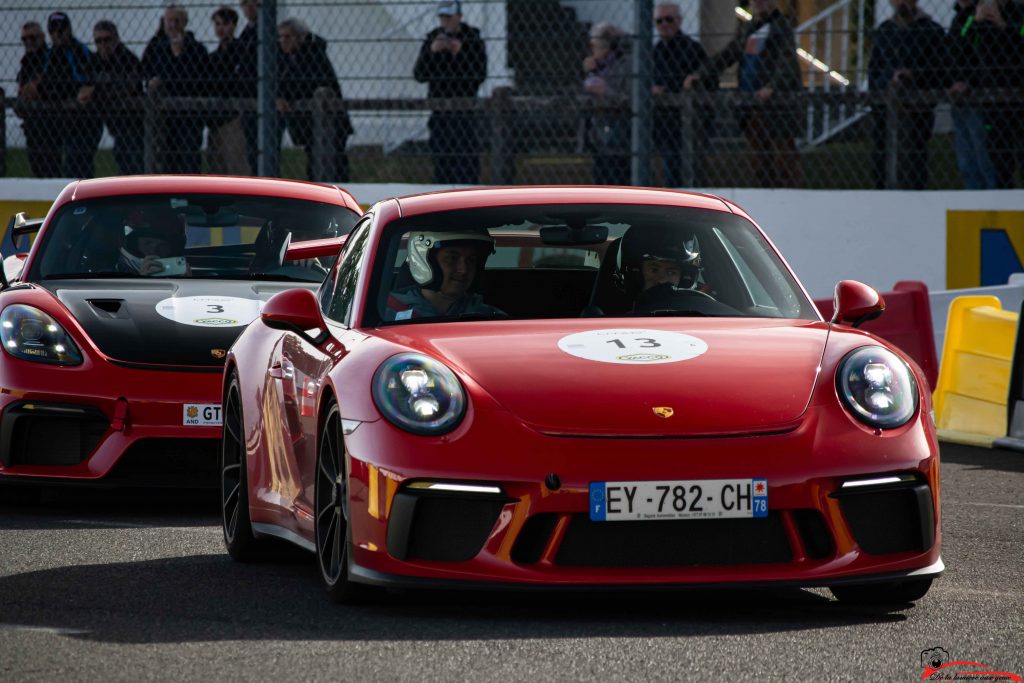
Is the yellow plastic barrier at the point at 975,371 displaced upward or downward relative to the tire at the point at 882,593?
downward

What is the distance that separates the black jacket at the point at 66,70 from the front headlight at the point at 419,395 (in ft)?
34.9

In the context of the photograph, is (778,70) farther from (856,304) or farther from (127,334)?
(856,304)

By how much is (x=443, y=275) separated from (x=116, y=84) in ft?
31.5

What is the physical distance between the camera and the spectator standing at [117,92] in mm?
15234

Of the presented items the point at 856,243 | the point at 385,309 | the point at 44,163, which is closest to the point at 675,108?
the point at 856,243

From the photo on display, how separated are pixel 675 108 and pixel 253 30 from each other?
10.1ft

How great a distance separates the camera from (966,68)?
1288cm

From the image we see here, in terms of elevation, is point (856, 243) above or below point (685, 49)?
below

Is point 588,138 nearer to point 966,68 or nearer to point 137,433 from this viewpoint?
point 966,68

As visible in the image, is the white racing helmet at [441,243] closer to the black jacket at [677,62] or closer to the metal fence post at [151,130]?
the black jacket at [677,62]

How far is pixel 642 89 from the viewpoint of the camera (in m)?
12.8

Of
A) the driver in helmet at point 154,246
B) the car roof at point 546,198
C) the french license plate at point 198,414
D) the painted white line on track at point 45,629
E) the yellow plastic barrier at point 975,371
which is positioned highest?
the car roof at point 546,198

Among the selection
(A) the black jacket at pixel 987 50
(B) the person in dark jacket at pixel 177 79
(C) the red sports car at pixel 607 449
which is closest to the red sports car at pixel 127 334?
(C) the red sports car at pixel 607 449

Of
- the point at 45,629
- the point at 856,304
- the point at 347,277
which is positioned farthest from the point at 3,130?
the point at 45,629
